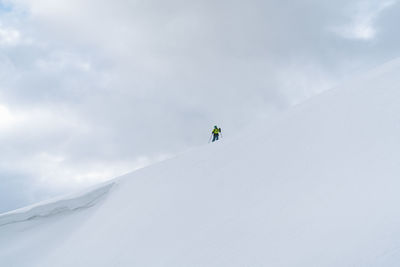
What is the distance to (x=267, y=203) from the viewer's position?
5805 millimetres

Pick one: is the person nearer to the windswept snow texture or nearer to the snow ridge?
the windswept snow texture

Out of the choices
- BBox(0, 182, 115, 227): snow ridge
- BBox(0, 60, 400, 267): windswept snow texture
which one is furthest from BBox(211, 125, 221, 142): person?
BBox(0, 182, 115, 227): snow ridge

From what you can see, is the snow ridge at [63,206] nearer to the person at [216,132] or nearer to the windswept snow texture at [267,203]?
the windswept snow texture at [267,203]

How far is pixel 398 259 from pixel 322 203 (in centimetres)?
194

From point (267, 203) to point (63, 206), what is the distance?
26.1 ft

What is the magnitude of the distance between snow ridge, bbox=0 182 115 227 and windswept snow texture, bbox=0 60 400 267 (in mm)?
62

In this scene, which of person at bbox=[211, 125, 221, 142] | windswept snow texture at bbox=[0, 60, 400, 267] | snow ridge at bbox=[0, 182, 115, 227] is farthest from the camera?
person at bbox=[211, 125, 221, 142]

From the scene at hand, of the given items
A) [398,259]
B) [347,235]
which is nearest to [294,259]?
[347,235]

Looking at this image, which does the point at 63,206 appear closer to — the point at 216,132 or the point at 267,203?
the point at 216,132

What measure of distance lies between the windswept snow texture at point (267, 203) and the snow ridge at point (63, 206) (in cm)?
6

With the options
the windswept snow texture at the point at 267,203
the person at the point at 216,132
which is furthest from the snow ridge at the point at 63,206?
the person at the point at 216,132

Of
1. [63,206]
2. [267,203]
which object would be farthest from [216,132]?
[267,203]

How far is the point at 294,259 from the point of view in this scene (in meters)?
3.96

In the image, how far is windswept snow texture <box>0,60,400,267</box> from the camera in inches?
164
